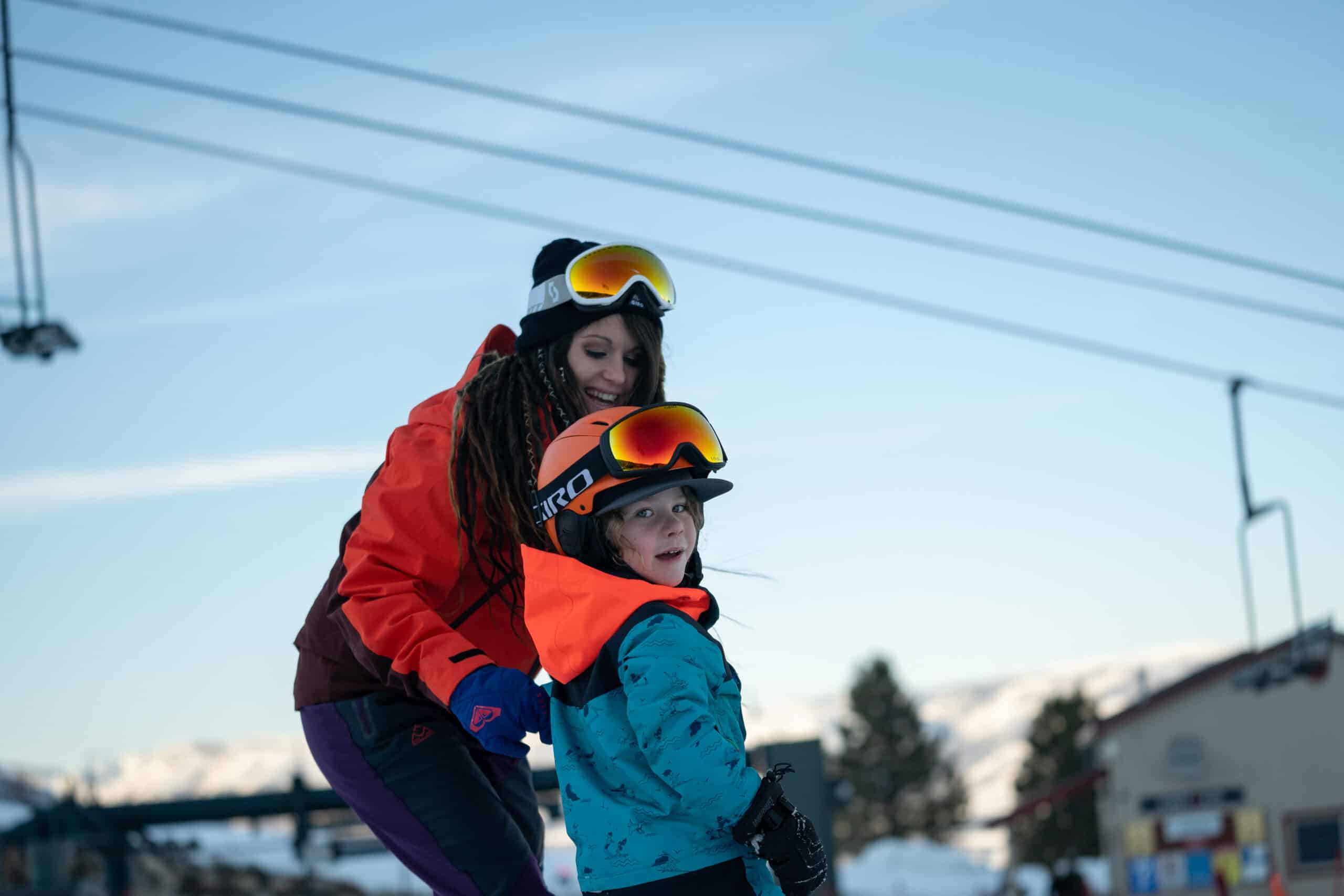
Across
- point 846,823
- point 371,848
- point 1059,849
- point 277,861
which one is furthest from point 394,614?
point 846,823

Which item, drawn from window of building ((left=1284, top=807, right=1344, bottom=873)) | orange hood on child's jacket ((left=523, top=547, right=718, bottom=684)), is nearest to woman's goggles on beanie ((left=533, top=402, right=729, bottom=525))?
orange hood on child's jacket ((left=523, top=547, right=718, bottom=684))

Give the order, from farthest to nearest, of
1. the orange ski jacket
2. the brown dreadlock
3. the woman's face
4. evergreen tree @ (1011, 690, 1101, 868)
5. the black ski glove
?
evergreen tree @ (1011, 690, 1101, 868) < the woman's face < the brown dreadlock < the orange ski jacket < the black ski glove

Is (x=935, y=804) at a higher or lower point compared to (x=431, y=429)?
higher

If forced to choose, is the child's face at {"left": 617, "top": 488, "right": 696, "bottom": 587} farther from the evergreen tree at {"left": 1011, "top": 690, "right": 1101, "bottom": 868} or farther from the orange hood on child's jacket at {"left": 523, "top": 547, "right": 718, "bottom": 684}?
the evergreen tree at {"left": 1011, "top": 690, "right": 1101, "bottom": 868}

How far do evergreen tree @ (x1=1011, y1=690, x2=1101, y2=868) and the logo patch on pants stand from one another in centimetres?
4749

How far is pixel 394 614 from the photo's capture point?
9.64 ft

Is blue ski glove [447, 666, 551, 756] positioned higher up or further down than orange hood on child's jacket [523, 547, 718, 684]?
further down

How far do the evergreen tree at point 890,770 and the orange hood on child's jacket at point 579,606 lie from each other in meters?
62.7

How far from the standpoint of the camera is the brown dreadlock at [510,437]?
3.04 m

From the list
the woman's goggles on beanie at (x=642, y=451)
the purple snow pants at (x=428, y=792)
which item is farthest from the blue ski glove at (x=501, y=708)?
the woman's goggles on beanie at (x=642, y=451)

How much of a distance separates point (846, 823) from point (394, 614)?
66.4 meters

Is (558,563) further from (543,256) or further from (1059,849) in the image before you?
(1059,849)

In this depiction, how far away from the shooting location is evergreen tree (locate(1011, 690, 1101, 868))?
49.7 m

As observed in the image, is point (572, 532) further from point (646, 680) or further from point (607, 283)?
point (607, 283)
